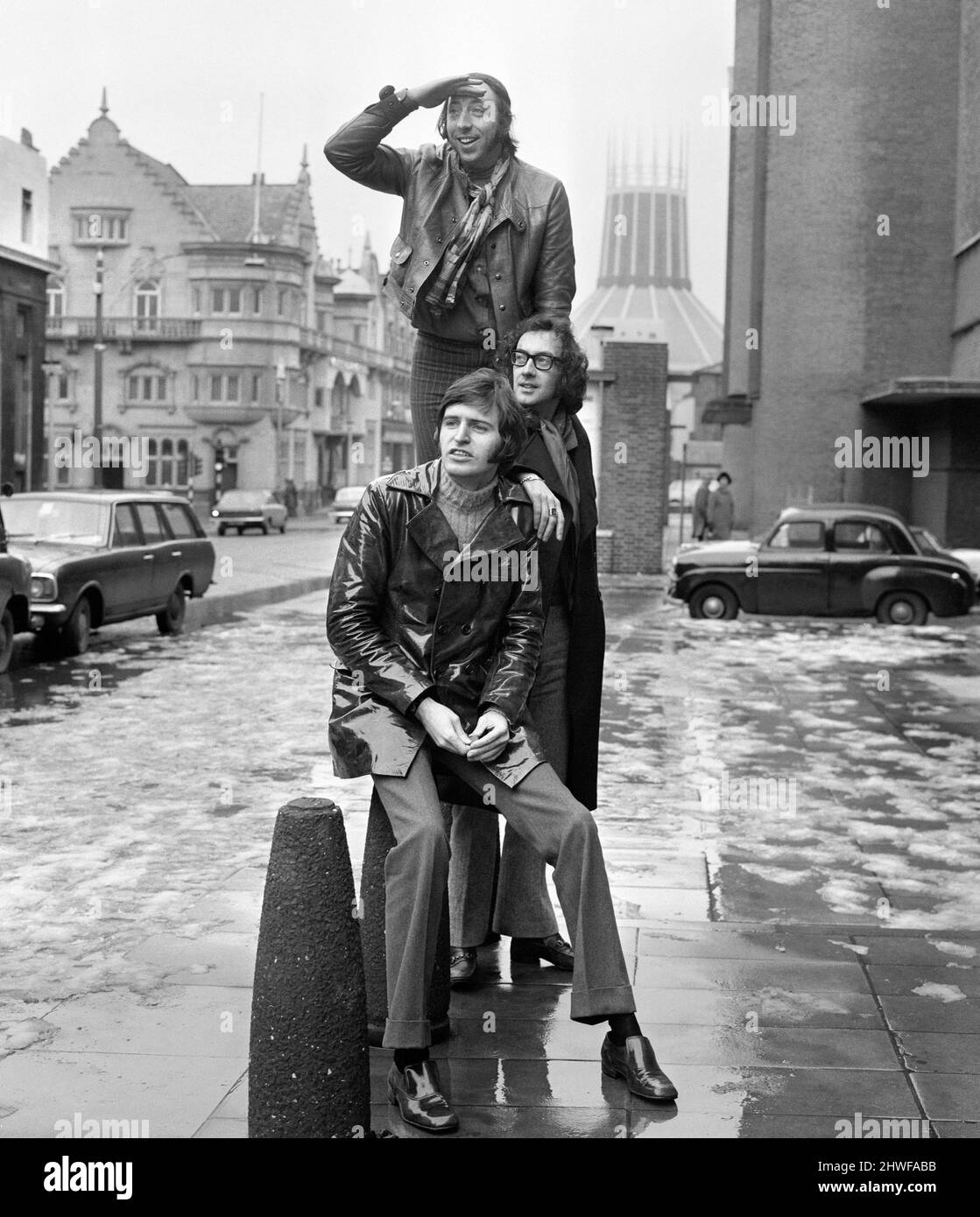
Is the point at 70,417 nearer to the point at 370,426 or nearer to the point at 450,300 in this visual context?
the point at 370,426

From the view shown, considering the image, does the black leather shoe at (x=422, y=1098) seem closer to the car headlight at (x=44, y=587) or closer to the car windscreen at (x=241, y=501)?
the car headlight at (x=44, y=587)

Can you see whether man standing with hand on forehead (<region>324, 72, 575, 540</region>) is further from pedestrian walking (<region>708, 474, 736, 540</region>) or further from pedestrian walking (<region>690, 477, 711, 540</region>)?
pedestrian walking (<region>690, 477, 711, 540</region>)

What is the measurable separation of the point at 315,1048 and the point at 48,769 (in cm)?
609

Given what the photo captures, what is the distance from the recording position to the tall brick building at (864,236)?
2927cm

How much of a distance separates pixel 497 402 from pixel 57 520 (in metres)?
12.5

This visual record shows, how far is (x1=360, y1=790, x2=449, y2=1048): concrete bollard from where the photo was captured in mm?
4566

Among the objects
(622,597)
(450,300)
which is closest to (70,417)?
(622,597)

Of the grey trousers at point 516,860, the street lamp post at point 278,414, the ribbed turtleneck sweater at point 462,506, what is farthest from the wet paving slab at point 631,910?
the street lamp post at point 278,414

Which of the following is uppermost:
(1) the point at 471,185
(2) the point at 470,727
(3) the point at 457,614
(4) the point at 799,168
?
(4) the point at 799,168

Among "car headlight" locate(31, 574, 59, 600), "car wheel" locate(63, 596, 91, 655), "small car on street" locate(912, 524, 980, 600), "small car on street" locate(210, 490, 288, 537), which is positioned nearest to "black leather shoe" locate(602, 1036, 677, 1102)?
"car headlight" locate(31, 574, 59, 600)

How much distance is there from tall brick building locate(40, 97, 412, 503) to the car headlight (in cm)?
5834

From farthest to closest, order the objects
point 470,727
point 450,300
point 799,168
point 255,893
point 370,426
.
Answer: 1. point 370,426
2. point 799,168
3. point 255,893
4. point 450,300
5. point 470,727

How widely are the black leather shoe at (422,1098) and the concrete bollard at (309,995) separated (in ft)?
0.53

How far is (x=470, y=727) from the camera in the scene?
443 centimetres
